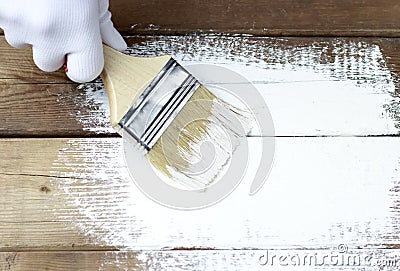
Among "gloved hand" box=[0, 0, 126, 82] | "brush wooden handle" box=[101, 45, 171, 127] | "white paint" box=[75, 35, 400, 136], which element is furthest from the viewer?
"white paint" box=[75, 35, 400, 136]

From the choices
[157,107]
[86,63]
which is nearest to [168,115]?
[157,107]

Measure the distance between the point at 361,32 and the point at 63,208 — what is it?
0.65m

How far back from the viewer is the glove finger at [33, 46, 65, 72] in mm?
995

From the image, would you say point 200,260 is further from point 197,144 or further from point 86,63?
point 86,63

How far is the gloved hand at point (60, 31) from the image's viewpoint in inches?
36.9

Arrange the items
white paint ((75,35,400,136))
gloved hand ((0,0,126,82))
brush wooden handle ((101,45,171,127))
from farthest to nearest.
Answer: white paint ((75,35,400,136)) → brush wooden handle ((101,45,171,127)) → gloved hand ((0,0,126,82))

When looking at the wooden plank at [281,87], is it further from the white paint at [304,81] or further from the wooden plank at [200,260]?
the wooden plank at [200,260]

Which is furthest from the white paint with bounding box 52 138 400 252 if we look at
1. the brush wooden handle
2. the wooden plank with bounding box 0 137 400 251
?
the brush wooden handle

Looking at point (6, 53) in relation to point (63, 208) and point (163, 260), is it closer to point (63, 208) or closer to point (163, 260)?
point (63, 208)

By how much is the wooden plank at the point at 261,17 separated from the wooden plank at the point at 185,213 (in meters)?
0.23

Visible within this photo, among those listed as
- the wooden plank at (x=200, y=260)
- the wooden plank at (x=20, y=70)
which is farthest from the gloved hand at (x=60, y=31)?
the wooden plank at (x=200, y=260)

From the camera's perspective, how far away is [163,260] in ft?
3.58

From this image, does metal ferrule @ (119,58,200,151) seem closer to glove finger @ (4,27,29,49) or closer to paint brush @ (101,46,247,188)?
paint brush @ (101,46,247,188)

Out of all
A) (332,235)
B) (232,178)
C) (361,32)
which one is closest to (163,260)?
(232,178)
